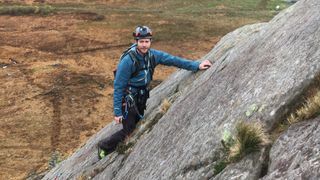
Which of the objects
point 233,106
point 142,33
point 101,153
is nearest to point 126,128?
point 101,153

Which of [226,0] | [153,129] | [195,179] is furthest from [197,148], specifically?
[226,0]

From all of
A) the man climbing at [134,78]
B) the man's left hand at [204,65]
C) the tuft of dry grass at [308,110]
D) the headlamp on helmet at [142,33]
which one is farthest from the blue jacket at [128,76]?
the tuft of dry grass at [308,110]

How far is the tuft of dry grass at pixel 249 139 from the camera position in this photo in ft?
20.8

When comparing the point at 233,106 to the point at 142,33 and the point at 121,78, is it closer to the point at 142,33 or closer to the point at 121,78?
the point at 142,33

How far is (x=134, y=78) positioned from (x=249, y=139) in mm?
4817

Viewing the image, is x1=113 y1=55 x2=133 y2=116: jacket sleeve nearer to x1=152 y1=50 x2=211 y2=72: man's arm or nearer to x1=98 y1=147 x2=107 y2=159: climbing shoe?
x1=152 y1=50 x2=211 y2=72: man's arm

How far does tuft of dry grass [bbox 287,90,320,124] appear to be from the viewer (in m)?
6.03

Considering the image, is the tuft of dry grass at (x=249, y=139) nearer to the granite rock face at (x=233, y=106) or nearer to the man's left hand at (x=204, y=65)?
the granite rock face at (x=233, y=106)

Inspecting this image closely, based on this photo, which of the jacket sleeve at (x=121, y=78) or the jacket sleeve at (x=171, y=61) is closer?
the jacket sleeve at (x=121, y=78)

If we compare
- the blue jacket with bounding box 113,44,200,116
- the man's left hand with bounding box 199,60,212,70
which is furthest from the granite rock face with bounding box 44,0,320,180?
the blue jacket with bounding box 113,44,200,116

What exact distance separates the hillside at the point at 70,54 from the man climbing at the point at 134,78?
54.4ft

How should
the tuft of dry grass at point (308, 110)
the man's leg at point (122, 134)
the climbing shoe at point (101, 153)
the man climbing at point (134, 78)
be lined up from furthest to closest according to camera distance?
the climbing shoe at point (101, 153) → the man's leg at point (122, 134) → the man climbing at point (134, 78) → the tuft of dry grass at point (308, 110)

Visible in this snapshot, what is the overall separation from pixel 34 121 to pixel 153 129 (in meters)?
28.1

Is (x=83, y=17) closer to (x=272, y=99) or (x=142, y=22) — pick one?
(x=142, y=22)
